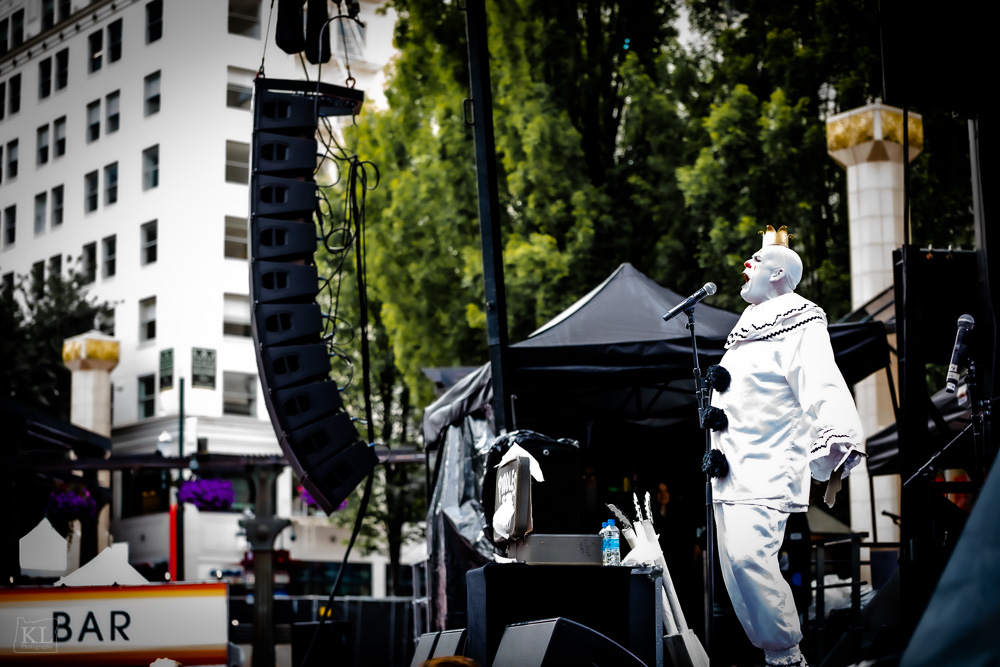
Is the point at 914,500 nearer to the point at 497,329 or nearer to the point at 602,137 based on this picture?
the point at 497,329

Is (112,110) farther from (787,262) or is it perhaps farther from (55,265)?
(787,262)

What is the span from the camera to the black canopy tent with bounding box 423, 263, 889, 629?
8.99 m

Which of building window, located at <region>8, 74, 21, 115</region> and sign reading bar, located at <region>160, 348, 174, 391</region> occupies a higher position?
building window, located at <region>8, 74, 21, 115</region>

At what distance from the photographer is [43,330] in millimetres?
31438

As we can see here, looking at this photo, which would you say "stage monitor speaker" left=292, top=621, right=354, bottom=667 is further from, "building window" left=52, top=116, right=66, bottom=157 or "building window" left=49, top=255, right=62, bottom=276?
"building window" left=49, top=255, right=62, bottom=276

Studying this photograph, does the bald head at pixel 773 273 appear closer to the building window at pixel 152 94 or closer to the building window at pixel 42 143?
the building window at pixel 42 143

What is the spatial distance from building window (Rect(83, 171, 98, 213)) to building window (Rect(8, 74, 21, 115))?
54.7ft

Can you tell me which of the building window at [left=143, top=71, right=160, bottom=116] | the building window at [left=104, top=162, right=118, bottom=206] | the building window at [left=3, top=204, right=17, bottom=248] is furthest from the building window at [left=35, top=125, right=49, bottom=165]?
the building window at [left=104, top=162, right=118, bottom=206]

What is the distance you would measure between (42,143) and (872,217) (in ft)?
39.4

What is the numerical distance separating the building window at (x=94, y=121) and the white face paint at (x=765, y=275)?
1953 cm

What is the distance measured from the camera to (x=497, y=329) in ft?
27.7


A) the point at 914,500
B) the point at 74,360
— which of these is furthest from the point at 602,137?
the point at 74,360

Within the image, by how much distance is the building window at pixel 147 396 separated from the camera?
3434cm

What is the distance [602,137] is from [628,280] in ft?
30.2
